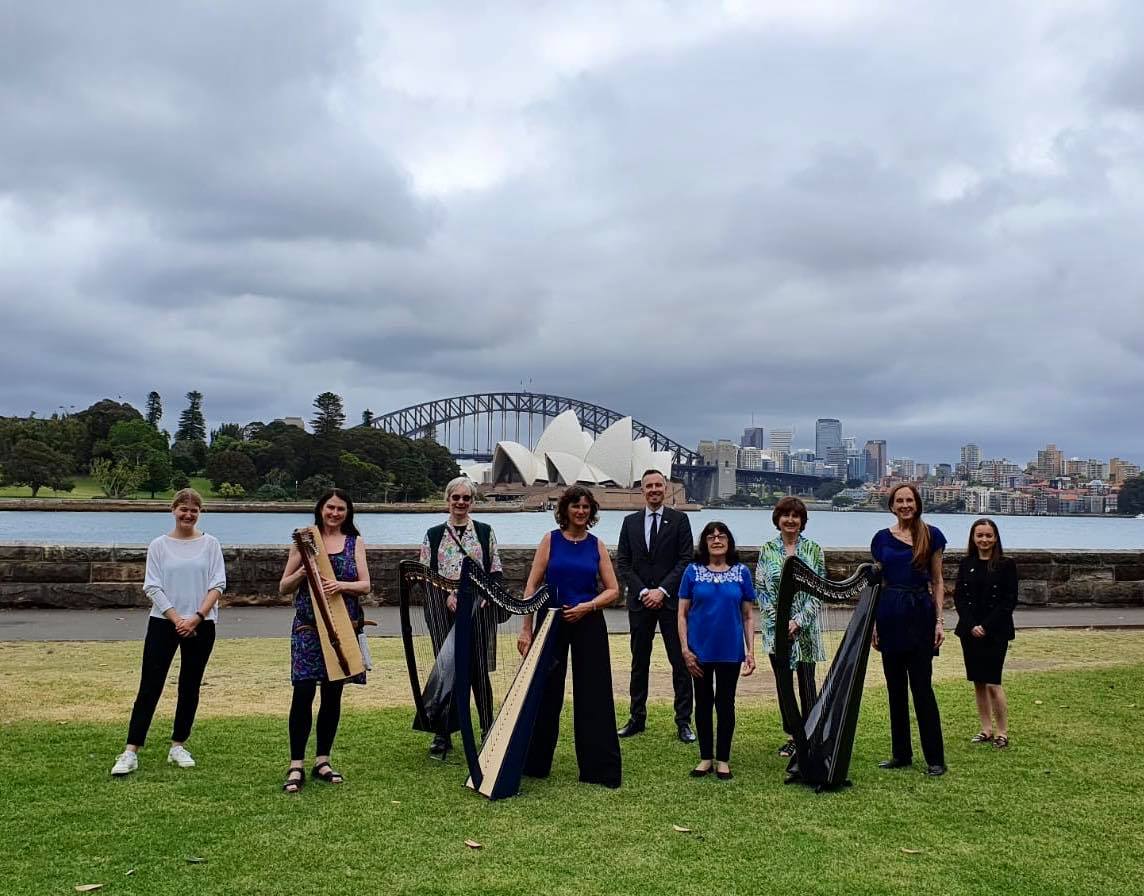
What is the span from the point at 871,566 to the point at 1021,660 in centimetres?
461

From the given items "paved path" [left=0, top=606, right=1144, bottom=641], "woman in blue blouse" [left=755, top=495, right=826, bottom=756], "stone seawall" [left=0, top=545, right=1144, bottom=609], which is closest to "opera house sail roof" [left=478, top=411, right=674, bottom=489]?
"stone seawall" [left=0, top=545, right=1144, bottom=609]

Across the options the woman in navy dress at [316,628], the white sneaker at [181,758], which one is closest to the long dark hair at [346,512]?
the woman in navy dress at [316,628]

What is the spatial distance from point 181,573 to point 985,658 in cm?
441

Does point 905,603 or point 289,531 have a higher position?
point 905,603

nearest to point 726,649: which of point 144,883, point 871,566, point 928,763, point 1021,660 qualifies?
point 871,566

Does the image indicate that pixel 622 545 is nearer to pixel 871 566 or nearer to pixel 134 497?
pixel 871 566

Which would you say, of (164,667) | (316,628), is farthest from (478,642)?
(164,667)

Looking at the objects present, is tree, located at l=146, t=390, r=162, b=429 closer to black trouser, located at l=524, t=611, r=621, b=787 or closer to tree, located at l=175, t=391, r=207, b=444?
tree, located at l=175, t=391, r=207, b=444

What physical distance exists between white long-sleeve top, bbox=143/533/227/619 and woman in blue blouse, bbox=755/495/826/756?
2.82 meters

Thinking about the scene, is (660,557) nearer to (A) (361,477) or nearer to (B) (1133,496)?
(A) (361,477)

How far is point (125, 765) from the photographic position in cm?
475

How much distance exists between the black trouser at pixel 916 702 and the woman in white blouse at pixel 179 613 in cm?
348

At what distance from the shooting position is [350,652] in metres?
4.57

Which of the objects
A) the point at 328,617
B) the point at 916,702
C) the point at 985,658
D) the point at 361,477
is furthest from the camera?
the point at 361,477
